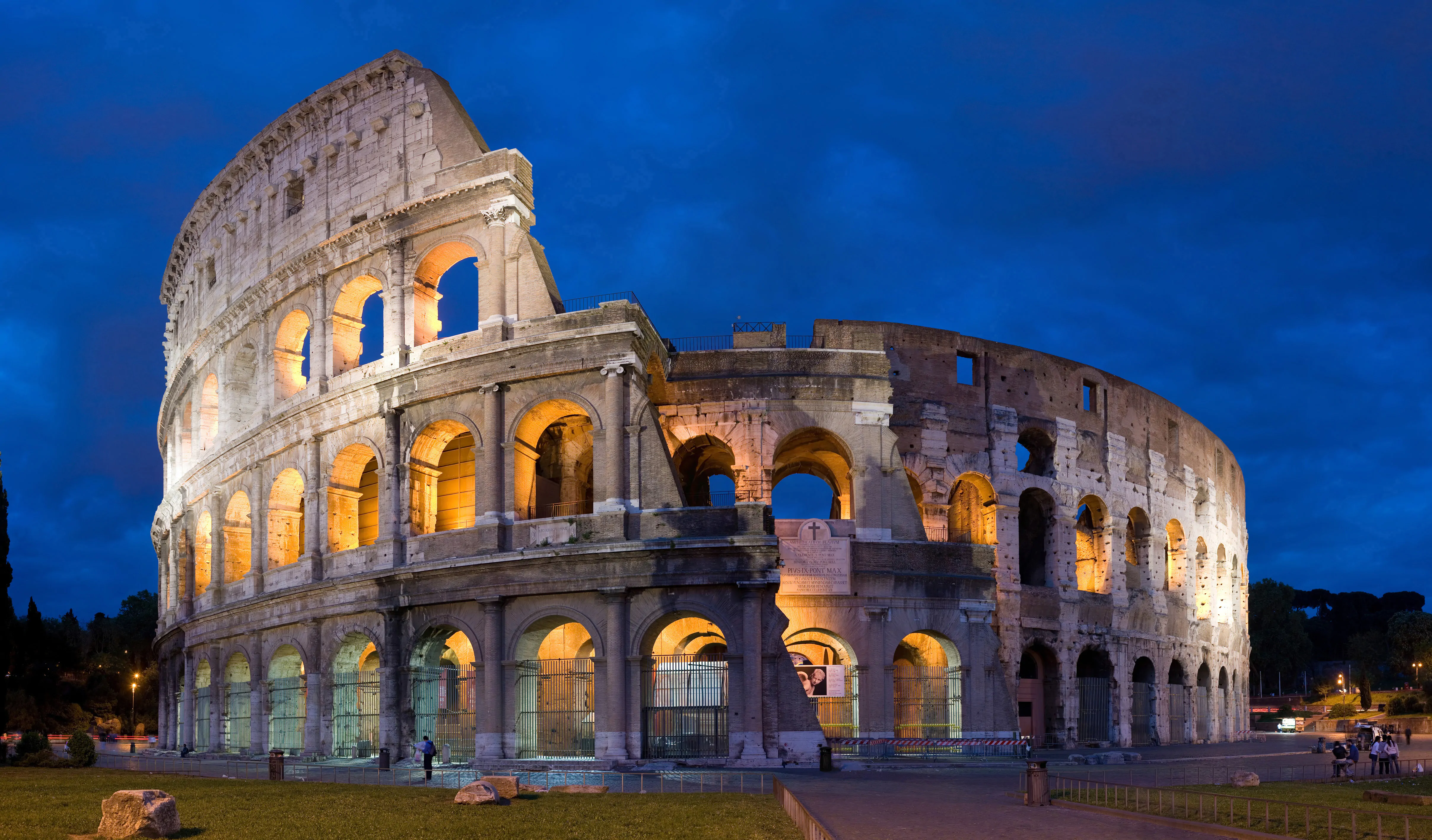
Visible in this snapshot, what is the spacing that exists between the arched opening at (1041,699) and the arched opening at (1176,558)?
28.0 feet

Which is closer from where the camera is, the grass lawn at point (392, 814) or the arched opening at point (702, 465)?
the grass lawn at point (392, 814)

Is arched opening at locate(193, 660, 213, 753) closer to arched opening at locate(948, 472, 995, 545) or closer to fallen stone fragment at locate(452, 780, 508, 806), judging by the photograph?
fallen stone fragment at locate(452, 780, 508, 806)

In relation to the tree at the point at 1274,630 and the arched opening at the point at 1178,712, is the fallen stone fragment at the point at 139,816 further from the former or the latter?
the tree at the point at 1274,630

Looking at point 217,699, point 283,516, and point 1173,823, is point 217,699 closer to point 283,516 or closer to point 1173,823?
point 283,516

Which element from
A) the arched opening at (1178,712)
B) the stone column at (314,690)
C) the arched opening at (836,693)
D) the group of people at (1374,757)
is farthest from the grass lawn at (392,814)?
the arched opening at (1178,712)

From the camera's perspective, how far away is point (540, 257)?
2772 cm

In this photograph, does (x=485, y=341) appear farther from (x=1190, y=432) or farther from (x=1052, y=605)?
(x=1190, y=432)

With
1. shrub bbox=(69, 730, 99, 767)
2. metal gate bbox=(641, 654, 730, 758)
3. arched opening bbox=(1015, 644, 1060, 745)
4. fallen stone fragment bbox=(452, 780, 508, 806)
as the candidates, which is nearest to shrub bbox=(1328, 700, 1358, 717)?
arched opening bbox=(1015, 644, 1060, 745)

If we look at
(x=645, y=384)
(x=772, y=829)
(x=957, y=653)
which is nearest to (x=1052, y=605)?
(x=957, y=653)

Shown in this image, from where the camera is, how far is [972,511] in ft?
114

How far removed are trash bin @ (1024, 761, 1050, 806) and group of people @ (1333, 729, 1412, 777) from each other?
8930mm

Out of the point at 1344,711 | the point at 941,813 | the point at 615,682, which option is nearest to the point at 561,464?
the point at 615,682

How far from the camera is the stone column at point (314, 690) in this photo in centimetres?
2833

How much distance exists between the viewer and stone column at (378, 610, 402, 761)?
86.0 feet
